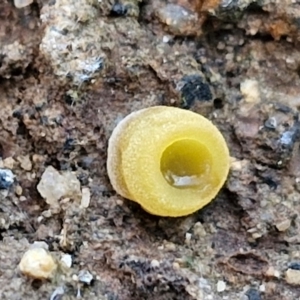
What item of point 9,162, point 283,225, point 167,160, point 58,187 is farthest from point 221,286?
point 9,162

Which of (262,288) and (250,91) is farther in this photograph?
(250,91)

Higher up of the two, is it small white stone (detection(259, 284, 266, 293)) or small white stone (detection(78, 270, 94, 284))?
small white stone (detection(78, 270, 94, 284))

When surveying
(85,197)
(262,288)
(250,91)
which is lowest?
(262,288)

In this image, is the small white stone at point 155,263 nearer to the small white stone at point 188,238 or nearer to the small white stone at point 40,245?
the small white stone at point 188,238

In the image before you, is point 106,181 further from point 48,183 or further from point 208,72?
point 208,72

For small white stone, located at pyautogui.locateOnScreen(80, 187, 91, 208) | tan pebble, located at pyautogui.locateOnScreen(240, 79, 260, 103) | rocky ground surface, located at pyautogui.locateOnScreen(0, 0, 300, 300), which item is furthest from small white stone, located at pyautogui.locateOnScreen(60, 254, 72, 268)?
tan pebble, located at pyautogui.locateOnScreen(240, 79, 260, 103)

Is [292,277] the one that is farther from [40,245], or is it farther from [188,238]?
[40,245]

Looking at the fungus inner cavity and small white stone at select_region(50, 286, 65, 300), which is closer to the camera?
small white stone at select_region(50, 286, 65, 300)

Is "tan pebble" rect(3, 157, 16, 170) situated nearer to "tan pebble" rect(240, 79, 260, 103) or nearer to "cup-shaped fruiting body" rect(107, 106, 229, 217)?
"cup-shaped fruiting body" rect(107, 106, 229, 217)
